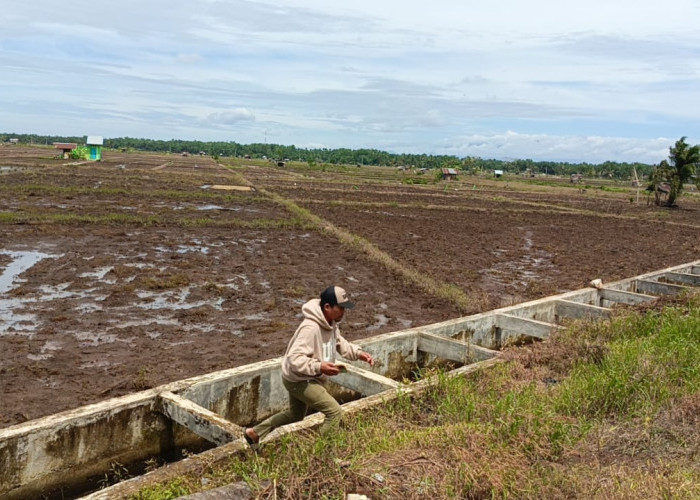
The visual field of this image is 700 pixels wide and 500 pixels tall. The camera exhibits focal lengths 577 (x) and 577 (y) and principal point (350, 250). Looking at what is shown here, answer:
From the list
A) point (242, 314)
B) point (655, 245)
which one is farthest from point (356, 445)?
point (655, 245)

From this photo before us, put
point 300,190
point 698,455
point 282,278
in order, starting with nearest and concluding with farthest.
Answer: point 698,455 → point 282,278 → point 300,190

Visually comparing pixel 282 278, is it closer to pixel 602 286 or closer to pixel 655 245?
pixel 602 286

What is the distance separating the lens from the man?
13.1 ft

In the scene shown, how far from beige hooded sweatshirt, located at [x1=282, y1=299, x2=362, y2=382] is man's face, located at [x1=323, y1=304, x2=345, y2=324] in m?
0.04

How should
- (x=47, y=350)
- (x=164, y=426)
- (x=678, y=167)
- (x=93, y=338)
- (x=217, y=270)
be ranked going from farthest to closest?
(x=678, y=167) < (x=217, y=270) < (x=93, y=338) < (x=47, y=350) < (x=164, y=426)

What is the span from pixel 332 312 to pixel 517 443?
5.35 ft

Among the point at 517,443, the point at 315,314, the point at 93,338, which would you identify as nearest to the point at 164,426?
the point at 315,314

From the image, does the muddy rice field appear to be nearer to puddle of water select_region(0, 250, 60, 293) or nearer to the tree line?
puddle of water select_region(0, 250, 60, 293)

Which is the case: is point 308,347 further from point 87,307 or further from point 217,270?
point 217,270

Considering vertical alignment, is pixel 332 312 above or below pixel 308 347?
above

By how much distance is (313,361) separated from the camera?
4.01 metres

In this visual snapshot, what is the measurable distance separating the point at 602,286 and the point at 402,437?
7.83 meters

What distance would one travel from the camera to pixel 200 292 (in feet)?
35.1

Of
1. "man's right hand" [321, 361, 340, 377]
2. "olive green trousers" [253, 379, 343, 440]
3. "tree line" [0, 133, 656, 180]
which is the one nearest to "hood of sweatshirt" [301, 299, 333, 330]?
"man's right hand" [321, 361, 340, 377]
